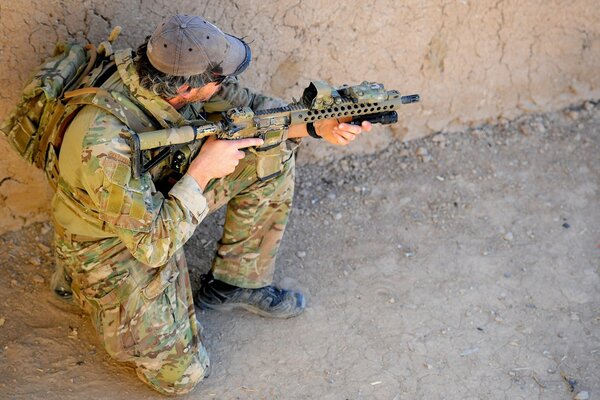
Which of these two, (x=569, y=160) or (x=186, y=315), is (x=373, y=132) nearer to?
(x=569, y=160)

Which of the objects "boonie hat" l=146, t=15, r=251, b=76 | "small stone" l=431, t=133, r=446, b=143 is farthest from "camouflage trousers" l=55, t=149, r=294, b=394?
→ "small stone" l=431, t=133, r=446, b=143

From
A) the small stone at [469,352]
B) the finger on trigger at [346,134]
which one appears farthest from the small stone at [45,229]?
the small stone at [469,352]

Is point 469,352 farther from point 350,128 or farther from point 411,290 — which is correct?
point 350,128

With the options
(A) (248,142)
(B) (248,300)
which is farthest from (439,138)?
(A) (248,142)

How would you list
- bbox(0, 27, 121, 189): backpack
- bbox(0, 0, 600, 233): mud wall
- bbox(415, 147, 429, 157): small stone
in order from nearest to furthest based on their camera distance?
bbox(0, 27, 121, 189): backpack → bbox(0, 0, 600, 233): mud wall → bbox(415, 147, 429, 157): small stone

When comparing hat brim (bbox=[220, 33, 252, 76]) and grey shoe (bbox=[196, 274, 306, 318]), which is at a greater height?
hat brim (bbox=[220, 33, 252, 76])

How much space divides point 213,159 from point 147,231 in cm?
40

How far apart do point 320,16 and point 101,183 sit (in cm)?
194

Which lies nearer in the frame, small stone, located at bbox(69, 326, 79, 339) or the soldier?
the soldier

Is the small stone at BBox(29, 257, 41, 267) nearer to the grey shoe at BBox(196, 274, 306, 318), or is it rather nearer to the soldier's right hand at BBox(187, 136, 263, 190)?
the grey shoe at BBox(196, 274, 306, 318)

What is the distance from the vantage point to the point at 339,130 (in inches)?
142

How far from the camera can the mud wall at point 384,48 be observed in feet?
12.5

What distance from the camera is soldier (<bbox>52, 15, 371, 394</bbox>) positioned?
119 inches

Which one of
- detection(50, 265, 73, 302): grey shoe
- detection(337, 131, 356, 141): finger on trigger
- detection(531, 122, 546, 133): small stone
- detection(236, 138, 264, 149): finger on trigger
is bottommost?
detection(50, 265, 73, 302): grey shoe
